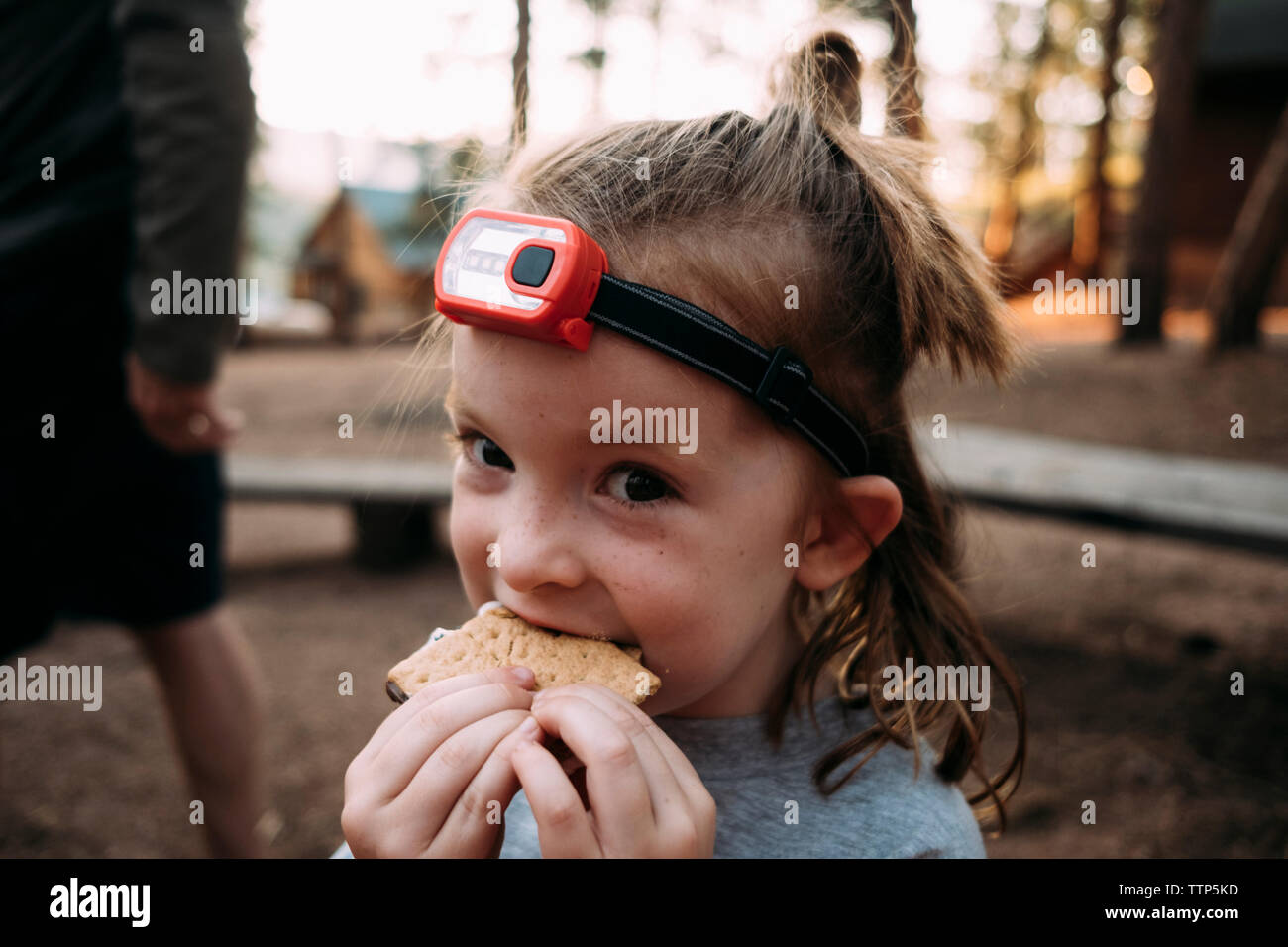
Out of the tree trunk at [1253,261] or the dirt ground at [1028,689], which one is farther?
the tree trunk at [1253,261]

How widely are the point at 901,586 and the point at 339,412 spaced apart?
39.7 ft

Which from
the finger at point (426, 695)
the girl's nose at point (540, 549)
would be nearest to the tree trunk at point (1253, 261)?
the girl's nose at point (540, 549)

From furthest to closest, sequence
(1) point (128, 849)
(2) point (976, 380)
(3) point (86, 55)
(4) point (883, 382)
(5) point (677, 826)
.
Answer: (1) point (128, 849), (3) point (86, 55), (2) point (976, 380), (4) point (883, 382), (5) point (677, 826)

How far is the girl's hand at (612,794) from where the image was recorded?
114 cm

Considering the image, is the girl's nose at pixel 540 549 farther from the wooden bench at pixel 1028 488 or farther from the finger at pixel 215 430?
the finger at pixel 215 430

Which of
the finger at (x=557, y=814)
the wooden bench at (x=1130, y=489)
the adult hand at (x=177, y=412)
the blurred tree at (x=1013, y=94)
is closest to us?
the finger at (x=557, y=814)

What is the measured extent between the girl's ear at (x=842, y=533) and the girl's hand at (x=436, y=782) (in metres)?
0.59

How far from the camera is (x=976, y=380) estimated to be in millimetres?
1807

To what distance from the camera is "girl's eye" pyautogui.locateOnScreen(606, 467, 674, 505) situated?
1.36 metres

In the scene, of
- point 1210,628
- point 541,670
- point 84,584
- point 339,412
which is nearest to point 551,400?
point 541,670

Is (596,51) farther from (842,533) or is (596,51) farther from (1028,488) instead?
(842,533)

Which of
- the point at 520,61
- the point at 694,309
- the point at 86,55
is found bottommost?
the point at 694,309
